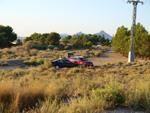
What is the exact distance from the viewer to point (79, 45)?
85125 mm

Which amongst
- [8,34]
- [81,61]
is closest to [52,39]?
[8,34]

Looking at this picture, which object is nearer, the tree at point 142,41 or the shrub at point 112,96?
the shrub at point 112,96

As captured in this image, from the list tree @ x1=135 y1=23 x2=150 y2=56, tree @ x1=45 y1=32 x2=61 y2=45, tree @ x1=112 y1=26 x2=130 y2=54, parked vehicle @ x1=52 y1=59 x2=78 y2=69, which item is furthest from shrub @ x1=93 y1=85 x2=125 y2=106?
tree @ x1=45 y1=32 x2=61 y2=45

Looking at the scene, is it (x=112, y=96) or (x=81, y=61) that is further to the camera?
(x=81, y=61)

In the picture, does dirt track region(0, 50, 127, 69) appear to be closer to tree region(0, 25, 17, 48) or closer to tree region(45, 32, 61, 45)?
tree region(0, 25, 17, 48)

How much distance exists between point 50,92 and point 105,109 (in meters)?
2.12

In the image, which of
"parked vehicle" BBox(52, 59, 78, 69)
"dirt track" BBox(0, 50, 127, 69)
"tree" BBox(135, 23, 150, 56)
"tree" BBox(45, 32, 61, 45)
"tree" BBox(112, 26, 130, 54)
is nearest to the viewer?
"parked vehicle" BBox(52, 59, 78, 69)

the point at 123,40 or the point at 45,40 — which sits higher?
the point at 45,40

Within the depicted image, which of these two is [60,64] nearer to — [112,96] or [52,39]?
[112,96]

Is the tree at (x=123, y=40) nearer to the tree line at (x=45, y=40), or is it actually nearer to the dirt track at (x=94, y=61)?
the dirt track at (x=94, y=61)

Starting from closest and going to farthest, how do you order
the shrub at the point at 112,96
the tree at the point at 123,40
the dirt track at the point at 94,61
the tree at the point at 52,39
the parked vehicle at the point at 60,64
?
the shrub at the point at 112,96 → the parked vehicle at the point at 60,64 → the dirt track at the point at 94,61 → the tree at the point at 123,40 → the tree at the point at 52,39

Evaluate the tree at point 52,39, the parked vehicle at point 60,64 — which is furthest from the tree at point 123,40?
the tree at point 52,39

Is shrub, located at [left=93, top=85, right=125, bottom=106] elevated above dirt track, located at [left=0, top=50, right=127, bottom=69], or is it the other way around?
shrub, located at [left=93, top=85, right=125, bottom=106]

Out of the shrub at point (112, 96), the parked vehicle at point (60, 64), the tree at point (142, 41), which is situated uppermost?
the tree at point (142, 41)
